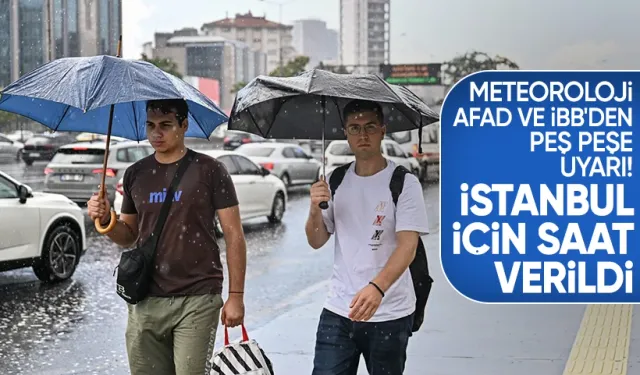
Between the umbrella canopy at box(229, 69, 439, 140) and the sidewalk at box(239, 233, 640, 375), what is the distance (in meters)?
2.13

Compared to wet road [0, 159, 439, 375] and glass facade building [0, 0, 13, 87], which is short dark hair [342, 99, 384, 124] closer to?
wet road [0, 159, 439, 375]

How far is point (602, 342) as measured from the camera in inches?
264

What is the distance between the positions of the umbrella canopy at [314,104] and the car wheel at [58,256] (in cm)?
582

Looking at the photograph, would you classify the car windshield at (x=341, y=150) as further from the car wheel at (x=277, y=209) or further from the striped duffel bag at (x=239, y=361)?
the striped duffel bag at (x=239, y=361)

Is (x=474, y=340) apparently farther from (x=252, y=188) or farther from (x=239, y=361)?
(x=252, y=188)

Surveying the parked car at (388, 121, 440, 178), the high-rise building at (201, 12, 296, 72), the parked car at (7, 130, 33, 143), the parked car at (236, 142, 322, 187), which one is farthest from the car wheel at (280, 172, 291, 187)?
the high-rise building at (201, 12, 296, 72)

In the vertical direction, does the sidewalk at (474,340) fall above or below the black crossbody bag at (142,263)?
below

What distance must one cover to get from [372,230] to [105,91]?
3.55ft

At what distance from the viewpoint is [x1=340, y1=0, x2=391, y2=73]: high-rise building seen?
63.3 m

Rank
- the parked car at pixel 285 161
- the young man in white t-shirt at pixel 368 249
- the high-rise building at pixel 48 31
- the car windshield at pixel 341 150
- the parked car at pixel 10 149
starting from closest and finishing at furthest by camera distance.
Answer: the young man in white t-shirt at pixel 368 249, the parked car at pixel 285 161, the high-rise building at pixel 48 31, the car windshield at pixel 341 150, the parked car at pixel 10 149

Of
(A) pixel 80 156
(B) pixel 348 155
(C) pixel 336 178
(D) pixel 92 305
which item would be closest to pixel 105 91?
(C) pixel 336 178

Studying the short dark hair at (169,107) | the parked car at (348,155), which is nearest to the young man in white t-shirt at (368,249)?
the short dark hair at (169,107)

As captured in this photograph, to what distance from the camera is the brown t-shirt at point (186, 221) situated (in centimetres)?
363

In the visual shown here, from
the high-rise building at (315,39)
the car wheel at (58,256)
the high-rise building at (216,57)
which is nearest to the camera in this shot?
the car wheel at (58,256)
